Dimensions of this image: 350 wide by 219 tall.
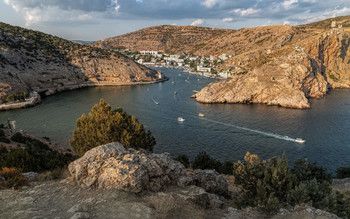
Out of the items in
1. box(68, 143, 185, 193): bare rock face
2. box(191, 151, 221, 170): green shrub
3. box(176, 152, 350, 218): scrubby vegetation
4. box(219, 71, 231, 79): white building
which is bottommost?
box(191, 151, 221, 170): green shrub

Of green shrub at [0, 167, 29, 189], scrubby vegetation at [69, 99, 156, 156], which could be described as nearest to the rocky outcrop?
green shrub at [0, 167, 29, 189]

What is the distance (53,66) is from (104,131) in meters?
88.8

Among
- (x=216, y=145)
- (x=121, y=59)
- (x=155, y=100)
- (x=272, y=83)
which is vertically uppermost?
(x=121, y=59)

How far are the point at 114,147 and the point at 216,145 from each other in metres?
28.4

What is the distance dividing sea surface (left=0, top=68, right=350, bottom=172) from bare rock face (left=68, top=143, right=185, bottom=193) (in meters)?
23.4

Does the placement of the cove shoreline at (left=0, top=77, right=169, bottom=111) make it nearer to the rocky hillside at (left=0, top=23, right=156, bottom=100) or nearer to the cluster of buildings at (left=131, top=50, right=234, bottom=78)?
the rocky hillside at (left=0, top=23, right=156, bottom=100)

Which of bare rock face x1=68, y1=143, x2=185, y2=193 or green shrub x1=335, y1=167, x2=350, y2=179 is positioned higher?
bare rock face x1=68, y1=143, x2=185, y2=193

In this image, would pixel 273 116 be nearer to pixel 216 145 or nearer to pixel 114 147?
pixel 216 145

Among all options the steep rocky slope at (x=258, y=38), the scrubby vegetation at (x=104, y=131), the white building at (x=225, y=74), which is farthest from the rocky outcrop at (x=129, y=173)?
the steep rocky slope at (x=258, y=38)

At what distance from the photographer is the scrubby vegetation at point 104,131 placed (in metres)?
20.0

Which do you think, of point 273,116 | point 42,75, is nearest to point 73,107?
point 42,75

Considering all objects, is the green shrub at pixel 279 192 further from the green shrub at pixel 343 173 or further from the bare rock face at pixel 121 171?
the green shrub at pixel 343 173

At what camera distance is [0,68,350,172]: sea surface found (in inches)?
1441

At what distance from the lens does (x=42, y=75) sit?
86.4 metres
